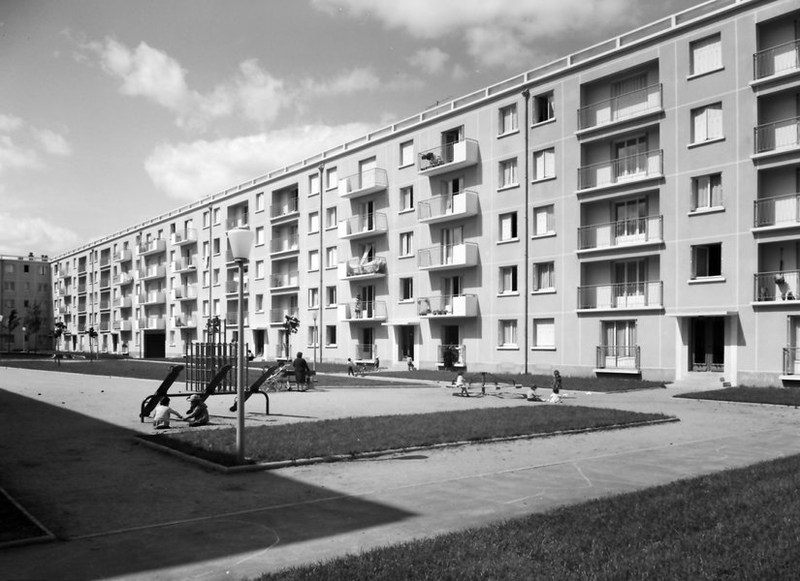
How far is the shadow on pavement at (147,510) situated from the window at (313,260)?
41.9 meters

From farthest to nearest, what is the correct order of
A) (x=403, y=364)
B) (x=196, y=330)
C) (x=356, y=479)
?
(x=196, y=330) → (x=403, y=364) → (x=356, y=479)

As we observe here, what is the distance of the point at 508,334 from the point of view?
37.8m

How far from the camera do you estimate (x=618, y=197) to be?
32.7m

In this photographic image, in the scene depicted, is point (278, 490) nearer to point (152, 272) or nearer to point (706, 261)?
point (706, 261)

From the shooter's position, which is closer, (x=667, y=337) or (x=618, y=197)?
(x=667, y=337)

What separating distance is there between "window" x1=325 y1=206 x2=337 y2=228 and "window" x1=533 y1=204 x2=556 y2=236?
19677 millimetres

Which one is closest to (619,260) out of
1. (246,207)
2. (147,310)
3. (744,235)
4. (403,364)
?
(744,235)

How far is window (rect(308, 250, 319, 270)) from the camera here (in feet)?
176

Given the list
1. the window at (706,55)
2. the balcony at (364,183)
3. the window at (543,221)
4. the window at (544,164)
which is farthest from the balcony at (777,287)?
the balcony at (364,183)

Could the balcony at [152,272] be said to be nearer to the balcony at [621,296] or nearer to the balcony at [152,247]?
the balcony at [152,247]

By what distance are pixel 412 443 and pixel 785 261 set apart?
21232 mm

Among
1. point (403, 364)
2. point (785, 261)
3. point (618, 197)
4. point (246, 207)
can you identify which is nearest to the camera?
point (785, 261)

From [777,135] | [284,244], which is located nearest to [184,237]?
[284,244]

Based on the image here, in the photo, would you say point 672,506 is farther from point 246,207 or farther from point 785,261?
point 246,207
